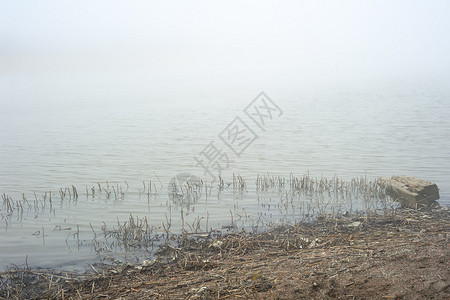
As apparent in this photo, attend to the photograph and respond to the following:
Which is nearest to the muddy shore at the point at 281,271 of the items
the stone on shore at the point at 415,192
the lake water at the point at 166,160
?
the lake water at the point at 166,160

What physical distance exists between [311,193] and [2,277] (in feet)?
29.5

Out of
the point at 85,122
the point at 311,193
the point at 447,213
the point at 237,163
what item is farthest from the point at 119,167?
the point at 85,122

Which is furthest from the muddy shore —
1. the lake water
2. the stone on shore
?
the stone on shore

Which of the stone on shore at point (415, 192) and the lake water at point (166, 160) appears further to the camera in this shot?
the stone on shore at point (415, 192)

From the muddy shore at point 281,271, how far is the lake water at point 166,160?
1.35 metres

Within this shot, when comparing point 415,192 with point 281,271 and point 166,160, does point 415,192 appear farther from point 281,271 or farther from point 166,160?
point 166,160

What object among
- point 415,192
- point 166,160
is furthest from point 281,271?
point 166,160

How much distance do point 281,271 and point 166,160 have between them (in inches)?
552

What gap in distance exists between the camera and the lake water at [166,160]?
11.2 metres

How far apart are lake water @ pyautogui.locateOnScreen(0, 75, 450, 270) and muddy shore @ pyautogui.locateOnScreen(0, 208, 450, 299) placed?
135 centimetres

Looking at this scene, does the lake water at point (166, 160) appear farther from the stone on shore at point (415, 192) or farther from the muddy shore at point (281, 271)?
the muddy shore at point (281, 271)

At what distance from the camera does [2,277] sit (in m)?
7.61

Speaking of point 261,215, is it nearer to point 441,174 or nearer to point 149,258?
point 149,258

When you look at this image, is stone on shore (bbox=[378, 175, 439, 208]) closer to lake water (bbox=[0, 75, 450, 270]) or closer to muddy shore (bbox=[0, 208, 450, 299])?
lake water (bbox=[0, 75, 450, 270])
